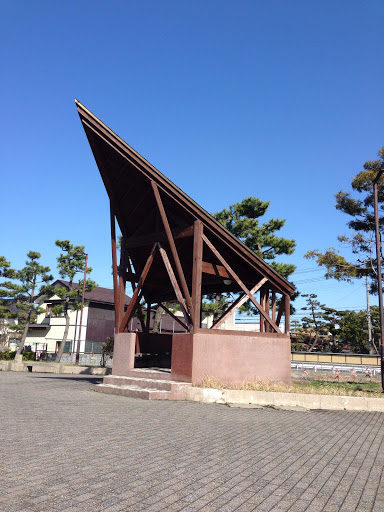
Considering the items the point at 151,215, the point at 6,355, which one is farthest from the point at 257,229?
the point at 6,355

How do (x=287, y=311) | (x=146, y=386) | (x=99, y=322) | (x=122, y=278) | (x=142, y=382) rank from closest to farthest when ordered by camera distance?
(x=146, y=386) → (x=142, y=382) → (x=287, y=311) → (x=122, y=278) → (x=99, y=322)

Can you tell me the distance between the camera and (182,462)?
17.1 feet

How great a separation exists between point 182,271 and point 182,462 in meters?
9.68

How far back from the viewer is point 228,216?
29.8 meters

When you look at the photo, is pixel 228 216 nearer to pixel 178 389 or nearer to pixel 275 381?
pixel 275 381

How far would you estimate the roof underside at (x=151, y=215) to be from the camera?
14.0 m

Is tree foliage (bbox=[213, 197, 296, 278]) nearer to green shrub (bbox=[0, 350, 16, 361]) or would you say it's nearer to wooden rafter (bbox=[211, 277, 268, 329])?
wooden rafter (bbox=[211, 277, 268, 329])

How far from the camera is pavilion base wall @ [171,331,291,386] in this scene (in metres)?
12.8

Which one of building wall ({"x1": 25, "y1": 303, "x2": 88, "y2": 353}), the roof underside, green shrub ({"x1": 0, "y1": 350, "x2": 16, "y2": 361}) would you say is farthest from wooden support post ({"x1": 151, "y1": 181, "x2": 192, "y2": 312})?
building wall ({"x1": 25, "y1": 303, "x2": 88, "y2": 353})

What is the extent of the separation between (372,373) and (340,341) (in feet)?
104

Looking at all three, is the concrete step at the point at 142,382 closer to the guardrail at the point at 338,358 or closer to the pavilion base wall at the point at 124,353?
the pavilion base wall at the point at 124,353

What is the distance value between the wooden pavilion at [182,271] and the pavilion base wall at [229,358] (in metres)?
0.03

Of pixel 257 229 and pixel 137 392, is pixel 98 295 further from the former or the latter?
pixel 137 392

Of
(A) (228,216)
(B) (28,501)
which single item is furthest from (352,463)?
(A) (228,216)
